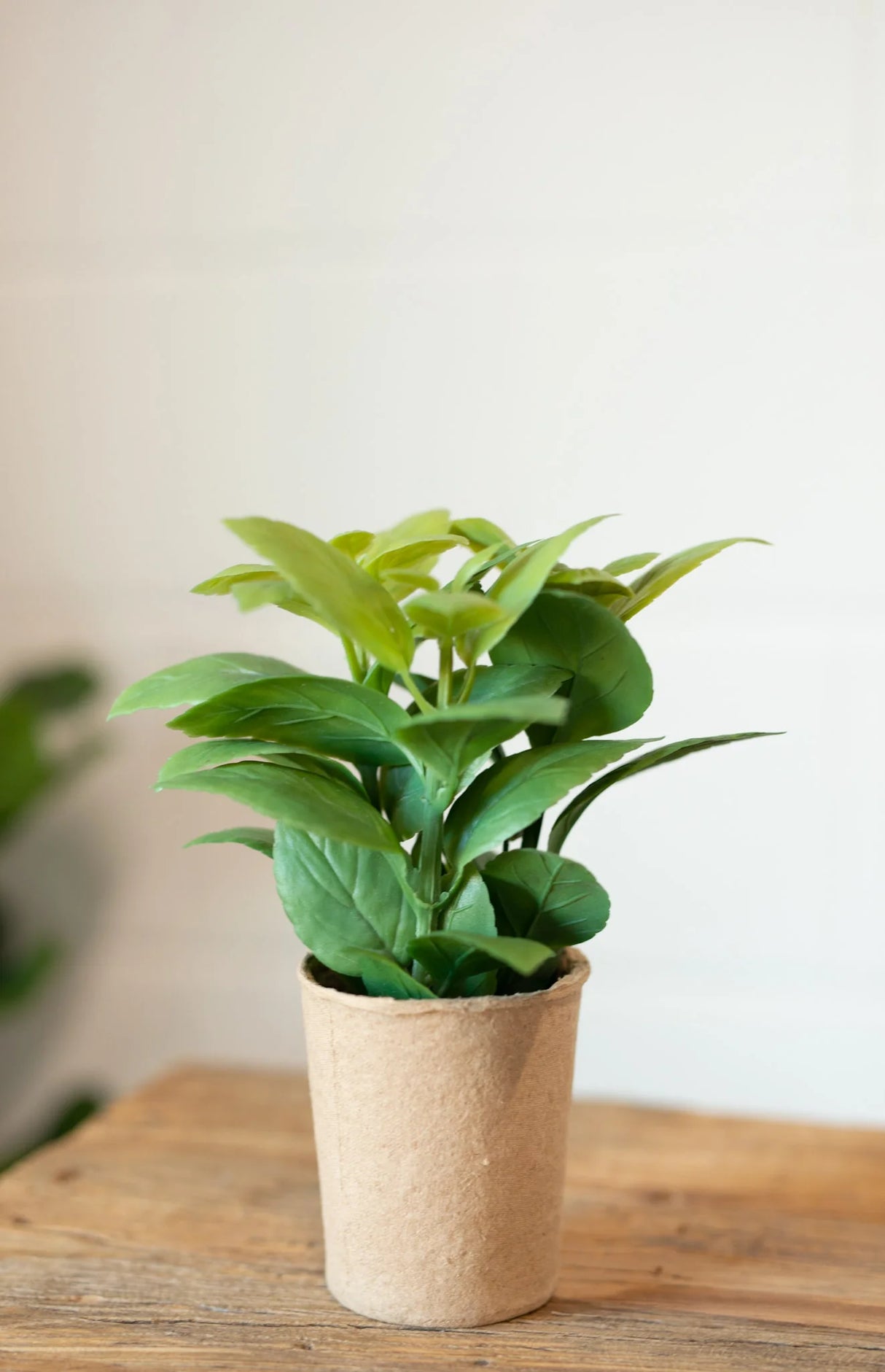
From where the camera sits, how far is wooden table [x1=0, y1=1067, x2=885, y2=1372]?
64 cm

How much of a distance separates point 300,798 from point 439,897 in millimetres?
113

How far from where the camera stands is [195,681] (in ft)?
1.98

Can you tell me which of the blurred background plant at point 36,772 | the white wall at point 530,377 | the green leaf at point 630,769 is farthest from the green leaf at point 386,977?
the blurred background plant at point 36,772

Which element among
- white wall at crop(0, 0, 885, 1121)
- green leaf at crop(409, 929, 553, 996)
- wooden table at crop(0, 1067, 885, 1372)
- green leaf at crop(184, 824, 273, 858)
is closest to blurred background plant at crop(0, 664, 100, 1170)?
white wall at crop(0, 0, 885, 1121)

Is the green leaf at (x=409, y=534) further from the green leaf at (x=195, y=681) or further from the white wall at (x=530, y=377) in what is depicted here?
the white wall at (x=530, y=377)

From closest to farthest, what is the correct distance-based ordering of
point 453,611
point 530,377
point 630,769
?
point 453,611 → point 630,769 → point 530,377

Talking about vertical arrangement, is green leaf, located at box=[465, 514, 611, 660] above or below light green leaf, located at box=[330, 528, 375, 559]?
below

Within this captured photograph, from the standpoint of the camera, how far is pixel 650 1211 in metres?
0.84

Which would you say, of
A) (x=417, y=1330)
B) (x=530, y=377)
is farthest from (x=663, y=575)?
(x=530, y=377)

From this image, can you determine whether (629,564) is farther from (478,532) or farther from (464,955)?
(464,955)

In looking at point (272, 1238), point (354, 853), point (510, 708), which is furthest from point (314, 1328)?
point (510, 708)

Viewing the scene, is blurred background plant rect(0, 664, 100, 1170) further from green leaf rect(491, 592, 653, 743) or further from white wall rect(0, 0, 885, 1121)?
green leaf rect(491, 592, 653, 743)

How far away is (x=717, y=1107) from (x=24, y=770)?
74 cm

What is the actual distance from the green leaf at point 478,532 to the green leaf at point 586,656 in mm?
71
